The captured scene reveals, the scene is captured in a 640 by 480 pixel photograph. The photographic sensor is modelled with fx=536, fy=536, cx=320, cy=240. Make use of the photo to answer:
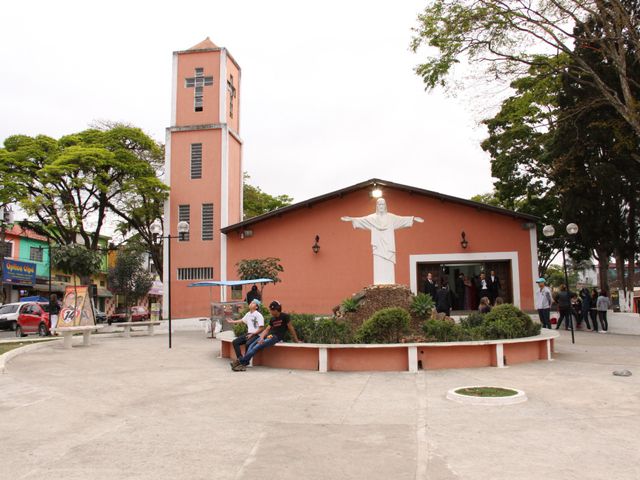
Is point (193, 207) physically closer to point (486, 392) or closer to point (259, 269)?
point (259, 269)

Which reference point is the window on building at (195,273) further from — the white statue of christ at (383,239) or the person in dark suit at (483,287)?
the white statue of christ at (383,239)

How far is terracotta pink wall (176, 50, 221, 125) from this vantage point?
26469 mm

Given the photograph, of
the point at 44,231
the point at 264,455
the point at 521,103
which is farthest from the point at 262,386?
the point at 44,231

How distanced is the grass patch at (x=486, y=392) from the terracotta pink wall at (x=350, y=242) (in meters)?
13.8

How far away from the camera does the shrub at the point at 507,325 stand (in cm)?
1070

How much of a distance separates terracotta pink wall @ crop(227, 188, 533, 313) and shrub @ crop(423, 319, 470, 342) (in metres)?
10.8

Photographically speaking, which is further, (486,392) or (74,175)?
Result: (74,175)

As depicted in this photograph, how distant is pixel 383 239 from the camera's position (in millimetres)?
13016

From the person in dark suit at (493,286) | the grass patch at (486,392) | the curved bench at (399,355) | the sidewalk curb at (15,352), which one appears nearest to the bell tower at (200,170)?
the sidewalk curb at (15,352)

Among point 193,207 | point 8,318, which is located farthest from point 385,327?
point 8,318

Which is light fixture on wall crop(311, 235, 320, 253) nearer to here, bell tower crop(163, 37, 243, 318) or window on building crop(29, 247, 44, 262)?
bell tower crop(163, 37, 243, 318)

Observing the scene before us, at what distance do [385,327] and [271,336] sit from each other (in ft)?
7.20

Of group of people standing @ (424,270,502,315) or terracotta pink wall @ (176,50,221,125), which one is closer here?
group of people standing @ (424,270,502,315)

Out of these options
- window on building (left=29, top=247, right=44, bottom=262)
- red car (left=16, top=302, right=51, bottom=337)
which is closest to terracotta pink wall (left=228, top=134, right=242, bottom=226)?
red car (left=16, top=302, right=51, bottom=337)
